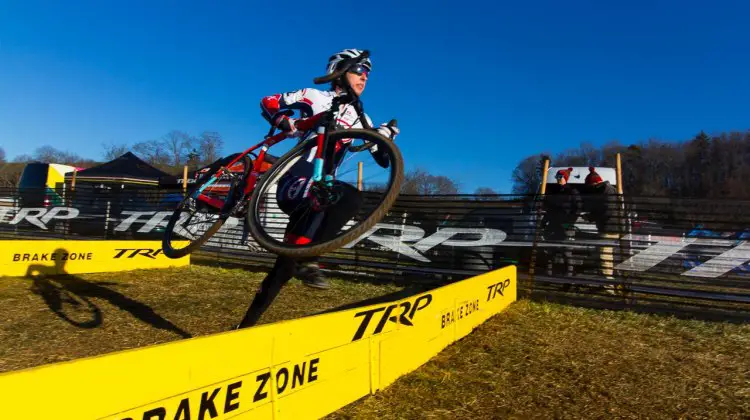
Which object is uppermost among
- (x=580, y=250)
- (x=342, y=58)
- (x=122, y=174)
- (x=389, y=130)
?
(x=122, y=174)

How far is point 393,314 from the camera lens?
3.55 metres

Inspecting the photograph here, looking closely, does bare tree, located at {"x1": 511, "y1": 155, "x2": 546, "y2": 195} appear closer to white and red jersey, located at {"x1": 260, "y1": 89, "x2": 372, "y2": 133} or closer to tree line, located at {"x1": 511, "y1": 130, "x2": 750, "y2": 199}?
white and red jersey, located at {"x1": 260, "y1": 89, "x2": 372, "y2": 133}

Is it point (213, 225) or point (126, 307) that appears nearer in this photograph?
point (213, 225)

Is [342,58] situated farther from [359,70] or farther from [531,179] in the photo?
[531,179]

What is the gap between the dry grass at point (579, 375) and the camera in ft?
10.1

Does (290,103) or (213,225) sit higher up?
(290,103)

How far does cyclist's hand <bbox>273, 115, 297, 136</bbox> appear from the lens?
3547mm

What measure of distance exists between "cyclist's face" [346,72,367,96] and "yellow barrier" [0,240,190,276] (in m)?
7.66

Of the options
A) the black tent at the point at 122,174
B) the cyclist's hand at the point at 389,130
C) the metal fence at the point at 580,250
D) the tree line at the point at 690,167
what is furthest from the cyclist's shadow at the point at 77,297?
the tree line at the point at 690,167

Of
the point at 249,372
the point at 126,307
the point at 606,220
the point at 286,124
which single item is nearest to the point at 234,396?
the point at 249,372

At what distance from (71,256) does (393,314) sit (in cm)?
781

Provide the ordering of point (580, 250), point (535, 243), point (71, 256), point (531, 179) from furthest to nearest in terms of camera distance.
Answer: point (531, 179)
point (71, 256)
point (535, 243)
point (580, 250)

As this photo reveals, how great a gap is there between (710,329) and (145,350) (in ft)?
20.0

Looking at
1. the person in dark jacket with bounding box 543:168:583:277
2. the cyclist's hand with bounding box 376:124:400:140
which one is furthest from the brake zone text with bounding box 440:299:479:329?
the person in dark jacket with bounding box 543:168:583:277
